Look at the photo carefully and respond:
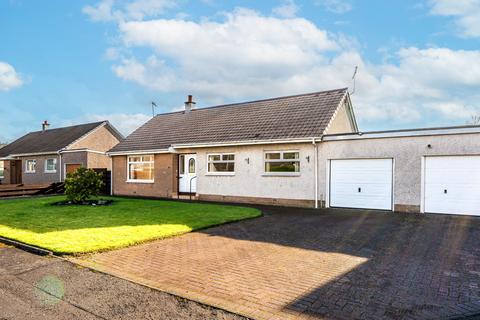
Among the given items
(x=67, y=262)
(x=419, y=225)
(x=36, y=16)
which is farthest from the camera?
(x=36, y=16)

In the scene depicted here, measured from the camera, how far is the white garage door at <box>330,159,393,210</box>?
13.7 meters

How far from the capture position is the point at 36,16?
12586 millimetres

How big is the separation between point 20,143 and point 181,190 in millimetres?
28258

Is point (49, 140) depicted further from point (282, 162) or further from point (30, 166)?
point (282, 162)

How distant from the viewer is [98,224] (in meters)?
10.2

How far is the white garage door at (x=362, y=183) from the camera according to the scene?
13695 millimetres

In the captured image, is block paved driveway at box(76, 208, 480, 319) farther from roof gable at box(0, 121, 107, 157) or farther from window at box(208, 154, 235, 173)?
roof gable at box(0, 121, 107, 157)

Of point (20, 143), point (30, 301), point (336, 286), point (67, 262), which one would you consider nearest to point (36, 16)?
point (67, 262)

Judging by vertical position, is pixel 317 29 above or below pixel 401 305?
above

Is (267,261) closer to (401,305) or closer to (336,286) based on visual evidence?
(336,286)

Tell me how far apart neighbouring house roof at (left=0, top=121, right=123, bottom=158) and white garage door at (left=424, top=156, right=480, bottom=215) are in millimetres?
27893

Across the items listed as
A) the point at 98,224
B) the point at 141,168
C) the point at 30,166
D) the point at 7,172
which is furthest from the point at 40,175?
the point at 98,224

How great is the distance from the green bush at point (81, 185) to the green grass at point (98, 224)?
1273 millimetres

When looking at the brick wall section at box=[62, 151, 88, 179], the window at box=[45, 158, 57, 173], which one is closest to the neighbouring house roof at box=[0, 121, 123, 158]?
the window at box=[45, 158, 57, 173]
